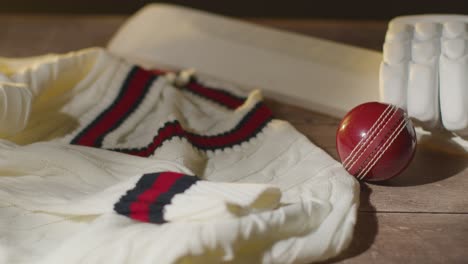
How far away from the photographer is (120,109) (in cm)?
157

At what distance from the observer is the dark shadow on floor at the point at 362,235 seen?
3.56 feet

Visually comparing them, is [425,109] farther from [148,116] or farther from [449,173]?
[148,116]

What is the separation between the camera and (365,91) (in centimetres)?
162

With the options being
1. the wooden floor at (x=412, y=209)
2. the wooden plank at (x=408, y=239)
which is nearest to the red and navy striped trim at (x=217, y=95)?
the wooden floor at (x=412, y=209)

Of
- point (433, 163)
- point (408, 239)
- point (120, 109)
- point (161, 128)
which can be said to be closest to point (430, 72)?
point (433, 163)

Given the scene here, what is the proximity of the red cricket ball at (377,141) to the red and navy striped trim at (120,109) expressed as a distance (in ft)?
1.63

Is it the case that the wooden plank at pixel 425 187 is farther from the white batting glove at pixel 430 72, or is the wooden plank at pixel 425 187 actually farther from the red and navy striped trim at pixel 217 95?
the red and navy striped trim at pixel 217 95

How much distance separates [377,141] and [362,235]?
17cm

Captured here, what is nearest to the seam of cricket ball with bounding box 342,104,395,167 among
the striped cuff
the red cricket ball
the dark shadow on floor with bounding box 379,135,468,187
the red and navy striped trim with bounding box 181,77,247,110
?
the red cricket ball

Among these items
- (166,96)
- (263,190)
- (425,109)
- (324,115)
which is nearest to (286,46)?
(324,115)

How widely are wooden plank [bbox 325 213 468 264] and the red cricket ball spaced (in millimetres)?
86

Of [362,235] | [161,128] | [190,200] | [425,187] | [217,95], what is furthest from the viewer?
[217,95]

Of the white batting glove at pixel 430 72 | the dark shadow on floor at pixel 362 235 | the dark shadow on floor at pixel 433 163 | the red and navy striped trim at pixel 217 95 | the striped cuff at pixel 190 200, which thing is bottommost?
the dark shadow on floor at pixel 362 235

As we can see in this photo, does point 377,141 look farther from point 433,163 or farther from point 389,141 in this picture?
point 433,163
